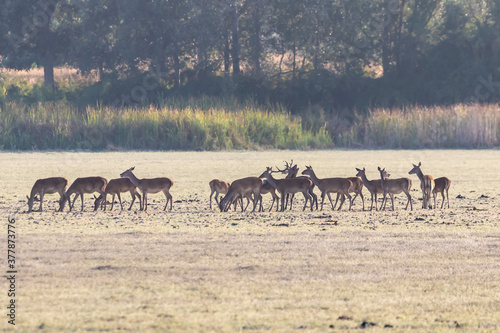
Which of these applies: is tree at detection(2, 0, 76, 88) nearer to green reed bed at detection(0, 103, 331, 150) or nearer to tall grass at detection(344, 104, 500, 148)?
green reed bed at detection(0, 103, 331, 150)

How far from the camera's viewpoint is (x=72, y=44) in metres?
47.4

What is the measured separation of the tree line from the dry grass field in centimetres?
2866

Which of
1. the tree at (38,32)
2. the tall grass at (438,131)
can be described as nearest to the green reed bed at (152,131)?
the tall grass at (438,131)

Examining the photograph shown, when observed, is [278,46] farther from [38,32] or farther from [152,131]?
[152,131]

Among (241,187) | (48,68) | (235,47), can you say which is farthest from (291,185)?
(48,68)

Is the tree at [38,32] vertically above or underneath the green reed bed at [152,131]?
above

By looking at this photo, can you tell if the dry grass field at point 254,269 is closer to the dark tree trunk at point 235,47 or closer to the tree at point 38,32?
the dark tree trunk at point 235,47

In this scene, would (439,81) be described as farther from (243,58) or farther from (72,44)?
(72,44)

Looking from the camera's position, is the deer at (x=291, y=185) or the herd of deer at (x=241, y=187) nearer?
the herd of deer at (x=241, y=187)

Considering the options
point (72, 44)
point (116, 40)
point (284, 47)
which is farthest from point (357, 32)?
point (72, 44)

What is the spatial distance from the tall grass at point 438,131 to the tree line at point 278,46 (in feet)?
30.3

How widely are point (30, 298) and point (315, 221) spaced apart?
6468 millimetres

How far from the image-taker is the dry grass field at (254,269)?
7207 millimetres

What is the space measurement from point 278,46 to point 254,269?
3823 centimetres
